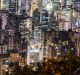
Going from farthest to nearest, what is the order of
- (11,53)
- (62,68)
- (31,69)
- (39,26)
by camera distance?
(39,26), (11,53), (31,69), (62,68)

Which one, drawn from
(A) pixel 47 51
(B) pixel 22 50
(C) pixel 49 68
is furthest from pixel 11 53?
(C) pixel 49 68

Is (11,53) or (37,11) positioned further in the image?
(37,11)

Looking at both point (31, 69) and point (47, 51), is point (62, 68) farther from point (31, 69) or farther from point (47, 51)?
point (47, 51)

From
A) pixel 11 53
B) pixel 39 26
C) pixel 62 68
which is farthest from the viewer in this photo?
pixel 39 26

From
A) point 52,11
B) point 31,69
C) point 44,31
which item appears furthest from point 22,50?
point 31,69

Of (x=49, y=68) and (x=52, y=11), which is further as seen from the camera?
(x=52, y=11)

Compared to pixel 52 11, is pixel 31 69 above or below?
below

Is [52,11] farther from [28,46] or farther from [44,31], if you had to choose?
[28,46]

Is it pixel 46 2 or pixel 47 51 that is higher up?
pixel 46 2

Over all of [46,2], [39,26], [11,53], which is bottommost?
[11,53]
